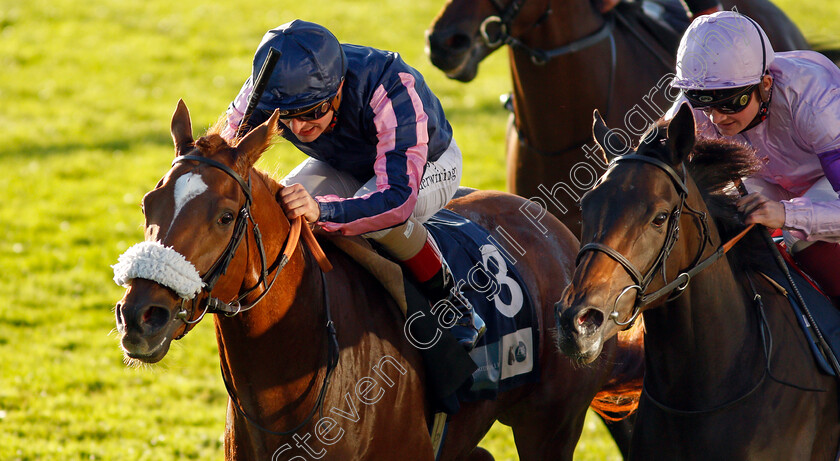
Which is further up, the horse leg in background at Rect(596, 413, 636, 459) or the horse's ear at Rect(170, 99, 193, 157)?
the horse's ear at Rect(170, 99, 193, 157)

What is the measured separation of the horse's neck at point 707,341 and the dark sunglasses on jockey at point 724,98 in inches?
23.3

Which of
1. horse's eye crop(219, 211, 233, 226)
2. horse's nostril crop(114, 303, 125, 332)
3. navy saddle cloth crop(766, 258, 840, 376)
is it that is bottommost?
navy saddle cloth crop(766, 258, 840, 376)

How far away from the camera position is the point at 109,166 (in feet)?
39.4

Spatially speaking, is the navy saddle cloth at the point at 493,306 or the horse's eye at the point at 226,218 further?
the navy saddle cloth at the point at 493,306

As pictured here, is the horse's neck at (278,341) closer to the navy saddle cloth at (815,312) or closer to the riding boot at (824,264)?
the navy saddle cloth at (815,312)

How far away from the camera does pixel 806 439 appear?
3.31 m

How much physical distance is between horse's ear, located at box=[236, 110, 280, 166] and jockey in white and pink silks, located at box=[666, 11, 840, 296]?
1485 millimetres

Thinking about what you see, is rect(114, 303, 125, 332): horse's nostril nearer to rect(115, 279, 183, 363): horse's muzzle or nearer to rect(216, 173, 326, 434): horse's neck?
rect(115, 279, 183, 363): horse's muzzle

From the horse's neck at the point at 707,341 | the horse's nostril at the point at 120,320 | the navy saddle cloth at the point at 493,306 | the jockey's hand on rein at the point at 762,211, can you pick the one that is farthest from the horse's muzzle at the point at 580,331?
the horse's nostril at the point at 120,320

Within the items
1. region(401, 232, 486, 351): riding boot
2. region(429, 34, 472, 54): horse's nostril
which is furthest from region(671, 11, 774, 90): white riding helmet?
region(429, 34, 472, 54): horse's nostril

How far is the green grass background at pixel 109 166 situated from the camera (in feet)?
20.8

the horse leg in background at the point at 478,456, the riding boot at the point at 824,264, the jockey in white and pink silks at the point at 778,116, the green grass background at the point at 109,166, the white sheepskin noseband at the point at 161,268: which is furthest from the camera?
the green grass background at the point at 109,166

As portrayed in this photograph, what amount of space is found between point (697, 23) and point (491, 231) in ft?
4.66

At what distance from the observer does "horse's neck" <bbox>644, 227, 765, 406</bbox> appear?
127 inches
